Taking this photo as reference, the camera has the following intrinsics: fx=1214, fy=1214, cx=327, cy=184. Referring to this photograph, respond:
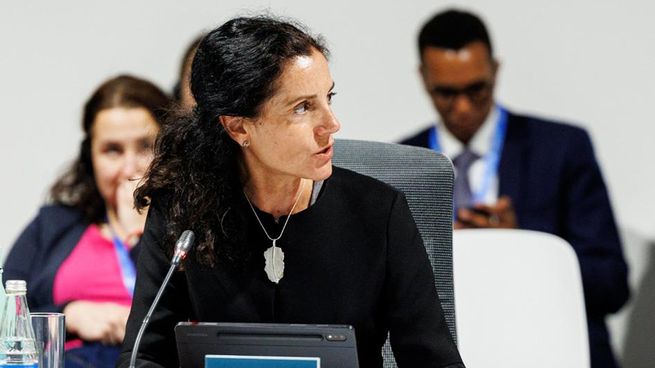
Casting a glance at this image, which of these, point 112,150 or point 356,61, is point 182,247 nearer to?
point 112,150

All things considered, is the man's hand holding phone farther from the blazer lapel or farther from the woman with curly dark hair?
the woman with curly dark hair

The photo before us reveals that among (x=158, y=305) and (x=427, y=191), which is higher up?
(x=427, y=191)

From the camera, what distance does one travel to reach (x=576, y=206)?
3965 mm

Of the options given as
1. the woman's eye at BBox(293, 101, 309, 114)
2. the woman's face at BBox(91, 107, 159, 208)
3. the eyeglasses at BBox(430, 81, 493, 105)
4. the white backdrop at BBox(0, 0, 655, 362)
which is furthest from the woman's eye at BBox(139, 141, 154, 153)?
the woman's eye at BBox(293, 101, 309, 114)

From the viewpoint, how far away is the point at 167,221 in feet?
7.54

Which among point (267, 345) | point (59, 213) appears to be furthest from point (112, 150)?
point (267, 345)

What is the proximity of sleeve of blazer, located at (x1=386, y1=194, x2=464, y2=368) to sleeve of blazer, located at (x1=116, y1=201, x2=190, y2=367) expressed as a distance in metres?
0.40

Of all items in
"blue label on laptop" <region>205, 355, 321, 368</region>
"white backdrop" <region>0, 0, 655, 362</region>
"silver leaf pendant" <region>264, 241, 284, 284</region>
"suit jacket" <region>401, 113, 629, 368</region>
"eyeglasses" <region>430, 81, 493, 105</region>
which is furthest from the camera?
"white backdrop" <region>0, 0, 655, 362</region>

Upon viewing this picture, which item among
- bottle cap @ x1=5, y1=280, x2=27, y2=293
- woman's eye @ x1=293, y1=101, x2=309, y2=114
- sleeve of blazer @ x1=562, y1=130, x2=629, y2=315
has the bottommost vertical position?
sleeve of blazer @ x1=562, y1=130, x2=629, y2=315

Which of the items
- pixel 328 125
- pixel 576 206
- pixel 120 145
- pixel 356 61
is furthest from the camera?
pixel 356 61

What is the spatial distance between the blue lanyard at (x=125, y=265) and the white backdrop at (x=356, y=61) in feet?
3.04

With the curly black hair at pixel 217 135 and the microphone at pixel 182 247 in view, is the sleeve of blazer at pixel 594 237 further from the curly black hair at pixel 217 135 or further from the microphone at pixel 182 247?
the microphone at pixel 182 247

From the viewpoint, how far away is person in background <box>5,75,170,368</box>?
3.38m

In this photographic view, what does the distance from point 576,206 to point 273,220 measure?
1.91 metres
